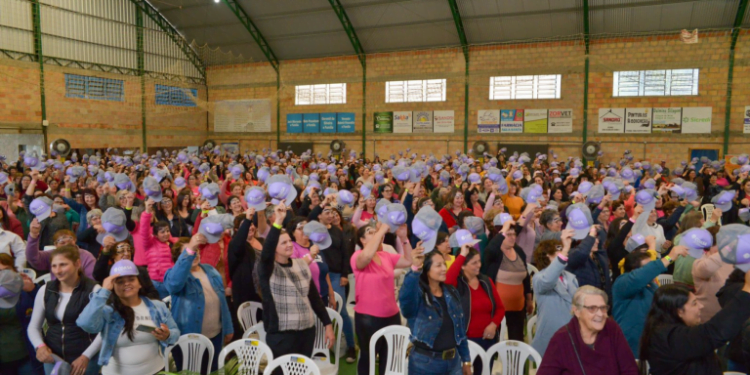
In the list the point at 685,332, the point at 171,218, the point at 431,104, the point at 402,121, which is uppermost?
the point at 431,104

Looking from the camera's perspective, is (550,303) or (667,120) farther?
(667,120)

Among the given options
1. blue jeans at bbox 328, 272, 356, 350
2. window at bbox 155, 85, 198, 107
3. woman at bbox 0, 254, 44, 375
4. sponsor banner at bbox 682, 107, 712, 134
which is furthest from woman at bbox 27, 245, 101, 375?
window at bbox 155, 85, 198, 107

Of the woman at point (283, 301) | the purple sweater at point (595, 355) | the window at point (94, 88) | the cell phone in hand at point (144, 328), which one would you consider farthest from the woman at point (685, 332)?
the window at point (94, 88)

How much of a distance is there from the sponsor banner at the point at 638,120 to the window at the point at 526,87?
2316 millimetres

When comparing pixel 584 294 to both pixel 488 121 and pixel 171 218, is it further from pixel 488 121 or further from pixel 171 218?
pixel 488 121

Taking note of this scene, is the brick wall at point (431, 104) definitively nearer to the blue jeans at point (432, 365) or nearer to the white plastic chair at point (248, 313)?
the white plastic chair at point (248, 313)

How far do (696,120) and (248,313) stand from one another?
16185 mm

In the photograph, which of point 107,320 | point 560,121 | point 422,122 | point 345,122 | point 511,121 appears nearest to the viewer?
point 107,320

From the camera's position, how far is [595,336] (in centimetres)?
248

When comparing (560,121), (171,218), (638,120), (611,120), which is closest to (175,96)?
(560,121)

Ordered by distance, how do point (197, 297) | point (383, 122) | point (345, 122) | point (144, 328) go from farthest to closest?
point (345, 122)
point (383, 122)
point (197, 297)
point (144, 328)

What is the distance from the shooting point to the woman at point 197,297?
3230 millimetres

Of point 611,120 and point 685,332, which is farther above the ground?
point 611,120

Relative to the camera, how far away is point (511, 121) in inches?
690
